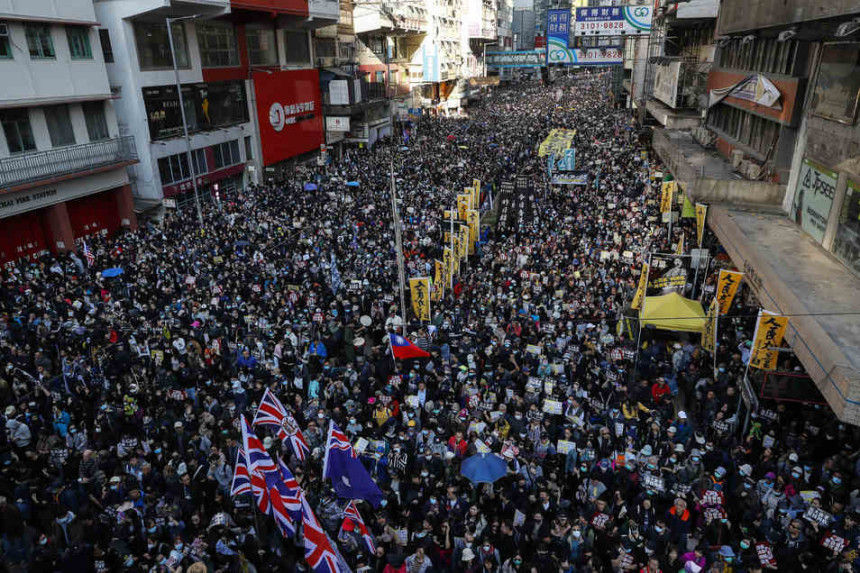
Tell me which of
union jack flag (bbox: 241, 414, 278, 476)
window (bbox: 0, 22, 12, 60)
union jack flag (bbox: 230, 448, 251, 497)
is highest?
window (bbox: 0, 22, 12, 60)

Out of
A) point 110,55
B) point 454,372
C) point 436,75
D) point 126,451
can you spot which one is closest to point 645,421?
point 454,372

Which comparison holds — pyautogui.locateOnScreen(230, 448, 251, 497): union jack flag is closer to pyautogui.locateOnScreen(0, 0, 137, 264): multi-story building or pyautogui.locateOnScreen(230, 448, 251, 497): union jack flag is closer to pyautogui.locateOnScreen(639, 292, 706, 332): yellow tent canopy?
pyautogui.locateOnScreen(639, 292, 706, 332): yellow tent canopy

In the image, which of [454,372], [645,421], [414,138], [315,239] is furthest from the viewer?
[414,138]

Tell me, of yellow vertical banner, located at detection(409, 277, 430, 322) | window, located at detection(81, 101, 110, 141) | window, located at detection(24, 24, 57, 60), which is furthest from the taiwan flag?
window, located at detection(81, 101, 110, 141)

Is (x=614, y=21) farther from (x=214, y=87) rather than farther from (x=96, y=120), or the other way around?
(x=96, y=120)

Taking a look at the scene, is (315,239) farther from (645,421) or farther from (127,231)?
(645,421)

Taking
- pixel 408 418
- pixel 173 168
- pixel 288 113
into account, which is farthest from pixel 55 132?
pixel 408 418
